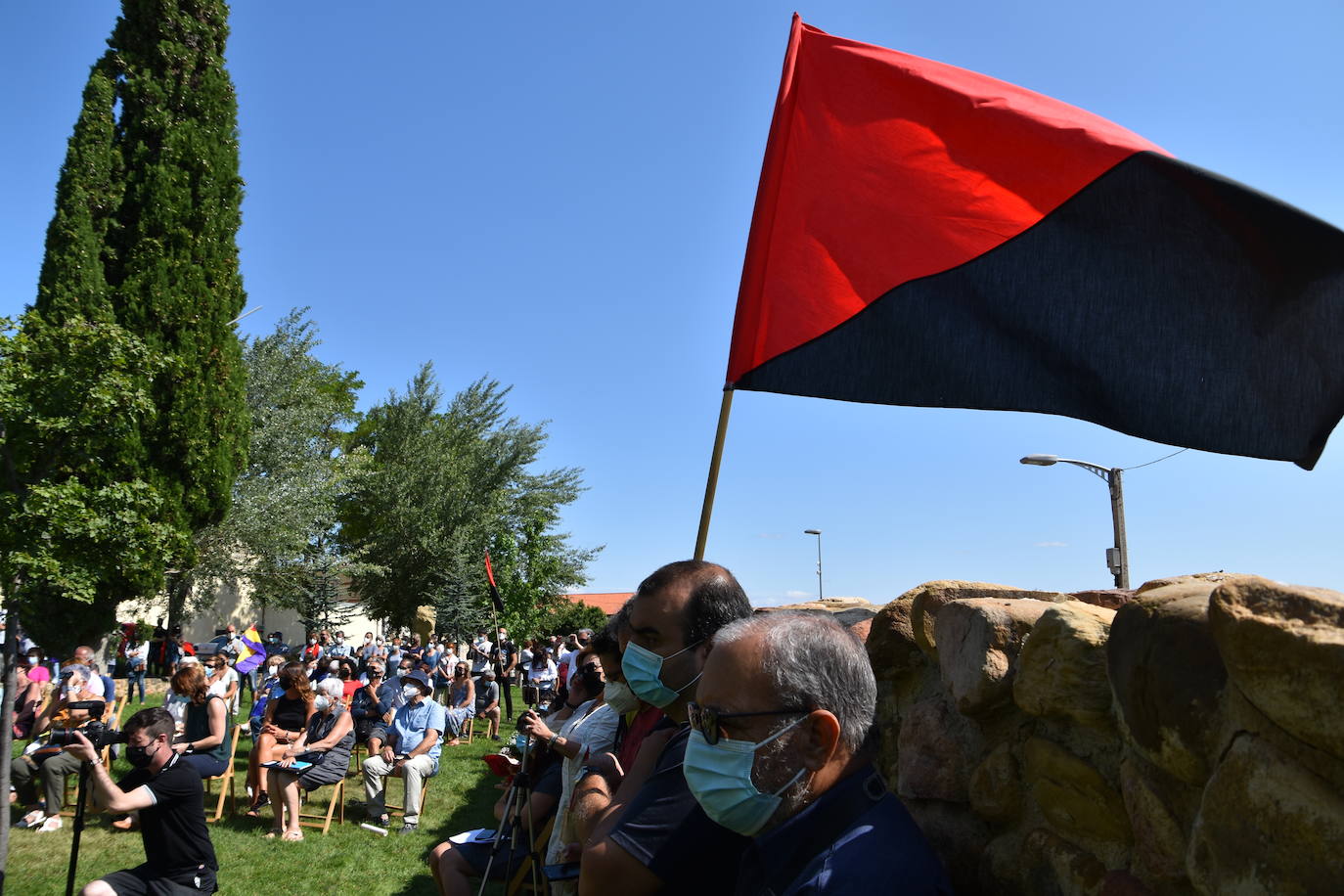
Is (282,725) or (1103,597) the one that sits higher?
(1103,597)

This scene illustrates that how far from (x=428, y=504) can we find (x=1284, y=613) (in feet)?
121

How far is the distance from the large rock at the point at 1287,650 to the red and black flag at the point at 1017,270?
1966 millimetres

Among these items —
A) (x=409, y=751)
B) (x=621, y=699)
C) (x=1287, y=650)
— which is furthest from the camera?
(x=409, y=751)

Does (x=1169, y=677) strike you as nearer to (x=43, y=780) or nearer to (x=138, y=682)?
(x=43, y=780)

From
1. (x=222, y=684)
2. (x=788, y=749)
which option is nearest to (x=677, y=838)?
(x=788, y=749)

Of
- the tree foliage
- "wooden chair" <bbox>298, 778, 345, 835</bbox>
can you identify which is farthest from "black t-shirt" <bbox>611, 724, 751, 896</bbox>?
"wooden chair" <bbox>298, 778, 345, 835</bbox>

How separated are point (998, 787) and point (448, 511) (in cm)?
3644

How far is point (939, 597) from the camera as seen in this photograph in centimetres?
245

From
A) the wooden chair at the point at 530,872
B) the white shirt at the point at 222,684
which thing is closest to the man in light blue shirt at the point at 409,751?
the white shirt at the point at 222,684

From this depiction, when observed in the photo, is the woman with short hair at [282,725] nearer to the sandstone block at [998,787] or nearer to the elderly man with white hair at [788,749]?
the elderly man with white hair at [788,749]

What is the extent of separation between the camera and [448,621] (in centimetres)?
3450

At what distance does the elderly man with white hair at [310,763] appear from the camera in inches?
353

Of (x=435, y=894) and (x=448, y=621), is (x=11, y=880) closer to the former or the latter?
(x=435, y=894)

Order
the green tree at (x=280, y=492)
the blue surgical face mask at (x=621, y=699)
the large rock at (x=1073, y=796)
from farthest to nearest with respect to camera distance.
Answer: the green tree at (x=280, y=492) < the blue surgical face mask at (x=621, y=699) < the large rock at (x=1073, y=796)
